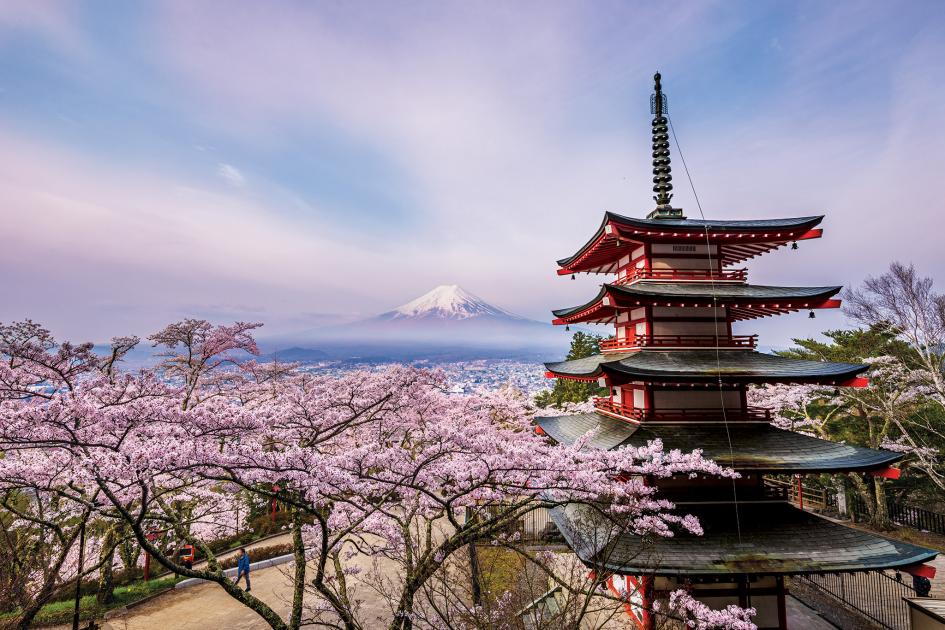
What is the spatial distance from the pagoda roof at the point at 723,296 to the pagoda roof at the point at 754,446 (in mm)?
3020

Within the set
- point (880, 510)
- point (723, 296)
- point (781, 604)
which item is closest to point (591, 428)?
point (723, 296)

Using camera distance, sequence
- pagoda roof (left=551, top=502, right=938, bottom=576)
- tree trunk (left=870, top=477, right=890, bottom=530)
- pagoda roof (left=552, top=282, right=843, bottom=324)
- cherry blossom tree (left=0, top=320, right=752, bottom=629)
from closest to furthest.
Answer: cherry blossom tree (left=0, top=320, right=752, bottom=629) < pagoda roof (left=551, top=502, right=938, bottom=576) < pagoda roof (left=552, top=282, right=843, bottom=324) < tree trunk (left=870, top=477, right=890, bottom=530)

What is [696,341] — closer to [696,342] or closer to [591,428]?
[696,342]

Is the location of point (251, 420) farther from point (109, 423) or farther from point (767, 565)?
point (767, 565)

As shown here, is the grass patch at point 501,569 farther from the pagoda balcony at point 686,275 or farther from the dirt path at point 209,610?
the pagoda balcony at point 686,275

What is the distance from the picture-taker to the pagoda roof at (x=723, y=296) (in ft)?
32.4

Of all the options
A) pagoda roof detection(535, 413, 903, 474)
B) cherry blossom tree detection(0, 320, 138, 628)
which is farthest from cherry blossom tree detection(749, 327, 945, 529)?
cherry blossom tree detection(0, 320, 138, 628)

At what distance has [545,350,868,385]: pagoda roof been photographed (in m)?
9.13

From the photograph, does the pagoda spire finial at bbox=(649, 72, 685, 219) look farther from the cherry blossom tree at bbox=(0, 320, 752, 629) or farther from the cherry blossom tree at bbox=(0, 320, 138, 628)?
the cherry blossom tree at bbox=(0, 320, 138, 628)

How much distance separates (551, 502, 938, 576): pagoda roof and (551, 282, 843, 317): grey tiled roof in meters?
4.90

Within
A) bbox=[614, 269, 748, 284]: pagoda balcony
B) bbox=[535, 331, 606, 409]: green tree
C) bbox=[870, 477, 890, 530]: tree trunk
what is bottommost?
bbox=[870, 477, 890, 530]: tree trunk

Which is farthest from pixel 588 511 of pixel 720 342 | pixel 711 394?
pixel 720 342

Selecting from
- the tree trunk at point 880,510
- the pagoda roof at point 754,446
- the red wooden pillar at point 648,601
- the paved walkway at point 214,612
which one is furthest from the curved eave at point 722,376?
the tree trunk at point 880,510

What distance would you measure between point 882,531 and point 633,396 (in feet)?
49.0
